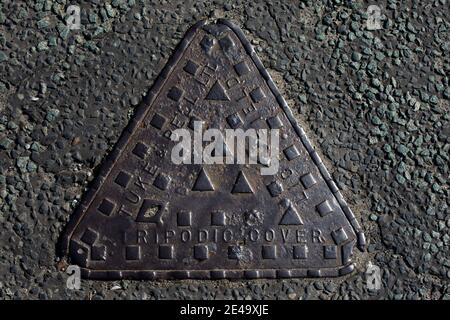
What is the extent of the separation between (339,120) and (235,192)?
72cm

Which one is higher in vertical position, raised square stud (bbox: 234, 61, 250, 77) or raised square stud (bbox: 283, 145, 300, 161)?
raised square stud (bbox: 234, 61, 250, 77)

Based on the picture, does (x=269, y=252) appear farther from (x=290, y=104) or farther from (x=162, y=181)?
(x=290, y=104)

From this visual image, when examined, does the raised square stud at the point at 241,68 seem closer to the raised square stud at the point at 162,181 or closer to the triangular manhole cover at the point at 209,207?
the triangular manhole cover at the point at 209,207

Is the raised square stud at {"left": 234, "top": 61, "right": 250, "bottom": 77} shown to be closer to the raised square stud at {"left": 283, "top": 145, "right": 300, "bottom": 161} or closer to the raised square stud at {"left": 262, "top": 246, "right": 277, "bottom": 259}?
the raised square stud at {"left": 283, "top": 145, "right": 300, "bottom": 161}

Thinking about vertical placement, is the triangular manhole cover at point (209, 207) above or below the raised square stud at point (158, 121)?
below

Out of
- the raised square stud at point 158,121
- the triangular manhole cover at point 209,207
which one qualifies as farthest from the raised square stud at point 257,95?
the raised square stud at point 158,121

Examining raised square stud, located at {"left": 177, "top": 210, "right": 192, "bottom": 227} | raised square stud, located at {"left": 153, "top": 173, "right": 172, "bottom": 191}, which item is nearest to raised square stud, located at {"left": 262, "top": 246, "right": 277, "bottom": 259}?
raised square stud, located at {"left": 177, "top": 210, "right": 192, "bottom": 227}

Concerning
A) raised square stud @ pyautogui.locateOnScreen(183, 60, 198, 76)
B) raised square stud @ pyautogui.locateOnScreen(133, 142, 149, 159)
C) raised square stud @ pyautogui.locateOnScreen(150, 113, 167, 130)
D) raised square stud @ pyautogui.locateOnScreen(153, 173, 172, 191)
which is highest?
raised square stud @ pyautogui.locateOnScreen(183, 60, 198, 76)

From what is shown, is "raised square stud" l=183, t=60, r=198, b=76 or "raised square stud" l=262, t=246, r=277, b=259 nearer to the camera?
"raised square stud" l=262, t=246, r=277, b=259

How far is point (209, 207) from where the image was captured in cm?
316

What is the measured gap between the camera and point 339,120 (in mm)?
3342

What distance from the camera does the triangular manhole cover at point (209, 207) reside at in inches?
123

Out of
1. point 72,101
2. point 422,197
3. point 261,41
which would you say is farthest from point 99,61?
point 422,197

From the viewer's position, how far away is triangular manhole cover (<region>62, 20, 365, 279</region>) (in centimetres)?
312
